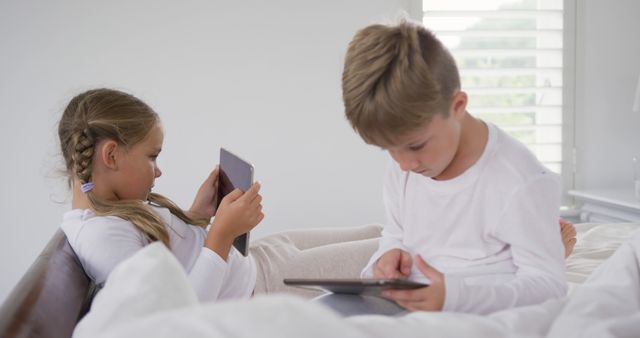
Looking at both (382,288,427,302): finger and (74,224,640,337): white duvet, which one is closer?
(74,224,640,337): white duvet

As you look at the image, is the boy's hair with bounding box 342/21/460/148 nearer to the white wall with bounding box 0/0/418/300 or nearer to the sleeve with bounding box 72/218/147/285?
the sleeve with bounding box 72/218/147/285

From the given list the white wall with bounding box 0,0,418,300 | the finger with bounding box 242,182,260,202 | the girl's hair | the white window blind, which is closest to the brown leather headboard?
the girl's hair

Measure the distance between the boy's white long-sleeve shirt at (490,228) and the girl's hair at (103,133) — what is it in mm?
568

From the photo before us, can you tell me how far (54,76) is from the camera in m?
3.24

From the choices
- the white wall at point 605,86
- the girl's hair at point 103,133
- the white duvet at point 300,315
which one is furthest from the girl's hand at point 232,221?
the white wall at point 605,86

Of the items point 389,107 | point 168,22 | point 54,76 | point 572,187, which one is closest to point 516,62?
point 572,187

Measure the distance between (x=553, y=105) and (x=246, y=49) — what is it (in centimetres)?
157

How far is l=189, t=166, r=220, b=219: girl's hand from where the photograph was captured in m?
1.94

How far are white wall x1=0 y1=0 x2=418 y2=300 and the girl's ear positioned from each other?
5.38 ft

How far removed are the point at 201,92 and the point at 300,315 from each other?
2.86 m

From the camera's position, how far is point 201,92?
3.32 meters

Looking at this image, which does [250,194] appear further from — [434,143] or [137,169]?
[434,143]

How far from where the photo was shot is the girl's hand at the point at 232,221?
1524mm

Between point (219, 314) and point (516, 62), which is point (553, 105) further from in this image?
point (219, 314)
